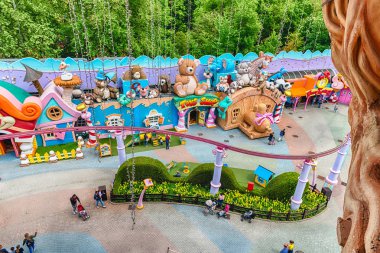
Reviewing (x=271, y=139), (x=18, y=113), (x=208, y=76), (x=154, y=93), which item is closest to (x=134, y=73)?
(x=154, y=93)

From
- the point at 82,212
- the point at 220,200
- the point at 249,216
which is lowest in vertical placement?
the point at 249,216

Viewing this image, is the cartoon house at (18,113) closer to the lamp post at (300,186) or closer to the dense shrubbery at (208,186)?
the dense shrubbery at (208,186)

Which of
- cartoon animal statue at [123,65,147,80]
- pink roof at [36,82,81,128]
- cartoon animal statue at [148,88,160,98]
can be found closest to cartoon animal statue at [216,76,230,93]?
cartoon animal statue at [148,88,160,98]

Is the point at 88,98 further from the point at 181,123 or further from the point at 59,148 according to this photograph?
the point at 181,123

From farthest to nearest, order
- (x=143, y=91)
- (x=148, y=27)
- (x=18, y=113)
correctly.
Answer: (x=148, y=27) → (x=143, y=91) → (x=18, y=113)

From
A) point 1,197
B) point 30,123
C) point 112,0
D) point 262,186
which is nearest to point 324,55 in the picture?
point 262,186

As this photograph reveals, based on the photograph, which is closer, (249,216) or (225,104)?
(249,216)

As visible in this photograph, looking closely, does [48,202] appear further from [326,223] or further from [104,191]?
[326,223]

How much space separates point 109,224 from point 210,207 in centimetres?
508

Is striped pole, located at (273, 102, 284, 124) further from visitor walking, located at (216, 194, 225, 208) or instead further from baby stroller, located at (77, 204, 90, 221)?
baby stroller, located at (77, 204, 90, 221)

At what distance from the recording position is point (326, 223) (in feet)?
51.3

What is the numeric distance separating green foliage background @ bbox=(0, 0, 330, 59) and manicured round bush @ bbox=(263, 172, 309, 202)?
15836 mm

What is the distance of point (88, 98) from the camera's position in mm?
19656

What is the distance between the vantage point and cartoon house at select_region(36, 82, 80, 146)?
18.4m
